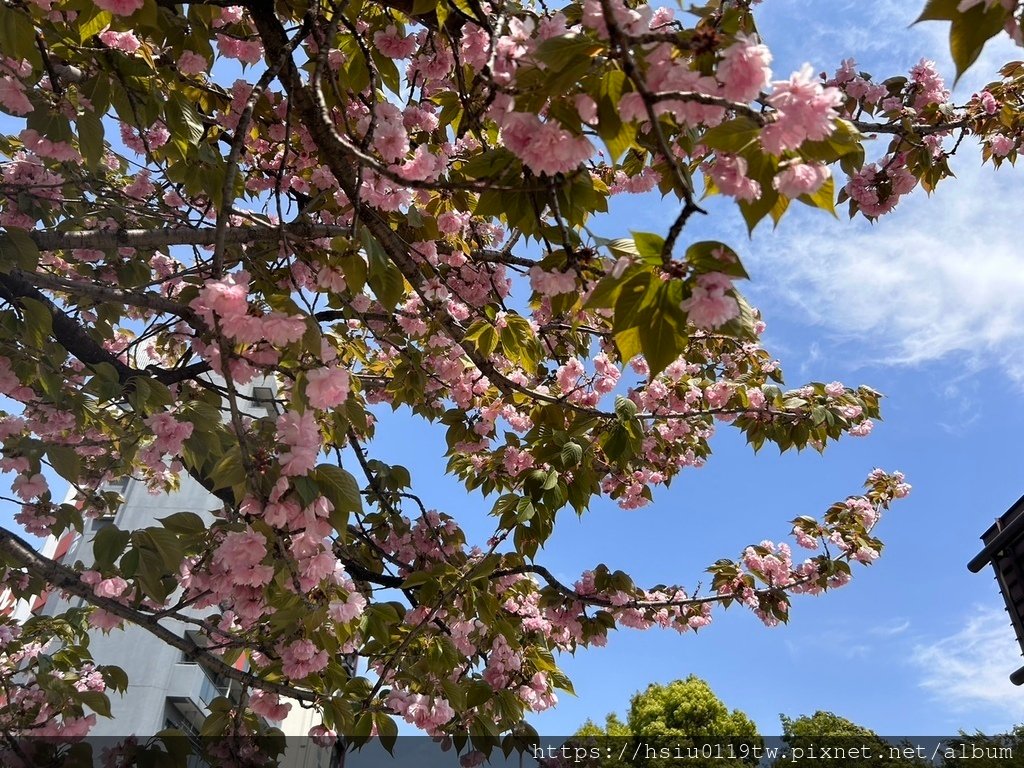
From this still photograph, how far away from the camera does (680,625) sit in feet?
14.4

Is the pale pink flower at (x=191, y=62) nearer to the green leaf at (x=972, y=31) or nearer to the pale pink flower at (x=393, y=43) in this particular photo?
the pale pink flower at (x=393, y=43)

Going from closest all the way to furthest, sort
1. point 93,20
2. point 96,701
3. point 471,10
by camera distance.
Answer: point 471,10, point 93,20, point 96,701

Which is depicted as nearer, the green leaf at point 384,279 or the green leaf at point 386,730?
the green leaf at point 384,279

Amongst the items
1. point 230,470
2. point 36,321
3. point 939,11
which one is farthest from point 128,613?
point 939,11

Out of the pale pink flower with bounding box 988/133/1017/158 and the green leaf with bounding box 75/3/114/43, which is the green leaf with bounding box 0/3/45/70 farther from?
the pale pink flower with bounding box 988/133/1017/158

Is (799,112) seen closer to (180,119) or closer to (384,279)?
(384,279)

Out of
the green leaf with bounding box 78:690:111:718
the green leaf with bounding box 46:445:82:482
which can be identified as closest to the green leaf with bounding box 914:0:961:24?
the green leaf with bounding box 46:445:82:482

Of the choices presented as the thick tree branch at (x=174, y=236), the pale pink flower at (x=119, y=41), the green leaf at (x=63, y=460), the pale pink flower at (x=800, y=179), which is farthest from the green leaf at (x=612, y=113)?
the green leaf at (x=63, y=460)

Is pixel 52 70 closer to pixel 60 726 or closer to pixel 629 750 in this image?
pixel 60 726

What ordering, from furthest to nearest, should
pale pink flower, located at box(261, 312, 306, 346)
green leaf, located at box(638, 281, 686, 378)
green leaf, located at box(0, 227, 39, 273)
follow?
green leaf, located at box(0, 227, 39, 273) < pale pink flower, located at box(261, 312, 306, 346) < green leaf, located at box(638, 281, 686, 378)

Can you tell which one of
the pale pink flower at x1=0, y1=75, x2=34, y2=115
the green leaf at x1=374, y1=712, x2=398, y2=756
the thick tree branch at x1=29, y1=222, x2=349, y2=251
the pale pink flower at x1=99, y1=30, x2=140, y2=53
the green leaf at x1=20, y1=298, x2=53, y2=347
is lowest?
the green leaf at x1=374, y1=712, x2=398, y2=756

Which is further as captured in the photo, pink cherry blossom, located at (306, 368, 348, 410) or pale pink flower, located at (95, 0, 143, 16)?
pale pink flower, located at (95, 0, 143, 16)

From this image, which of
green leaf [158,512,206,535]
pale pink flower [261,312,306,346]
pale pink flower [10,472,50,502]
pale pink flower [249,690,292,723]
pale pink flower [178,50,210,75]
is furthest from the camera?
pale pink flower [10,472,50,502]

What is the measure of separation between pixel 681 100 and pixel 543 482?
1.89 metres
